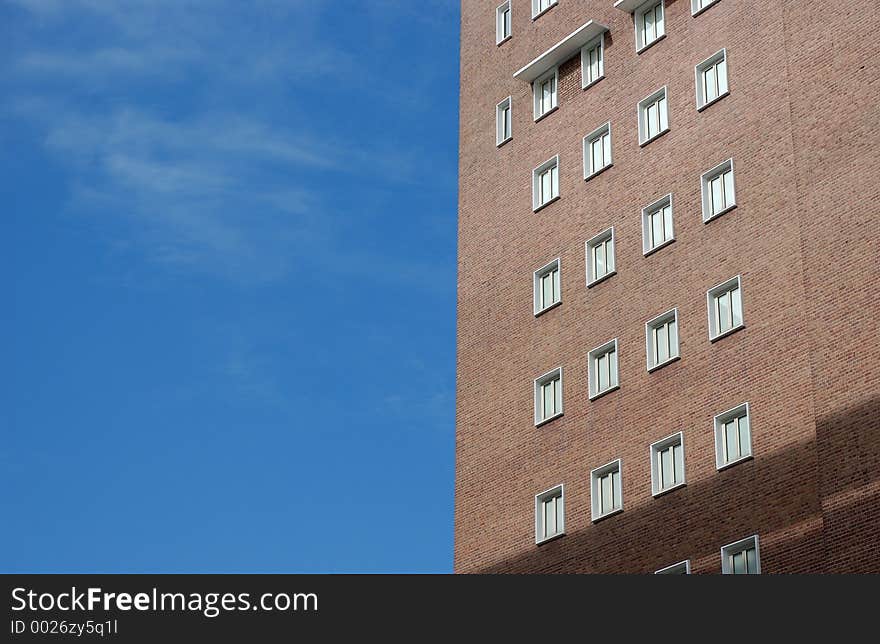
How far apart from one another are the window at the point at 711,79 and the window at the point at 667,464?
967 centimetres

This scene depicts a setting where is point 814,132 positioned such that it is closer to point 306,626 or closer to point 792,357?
point 792,357

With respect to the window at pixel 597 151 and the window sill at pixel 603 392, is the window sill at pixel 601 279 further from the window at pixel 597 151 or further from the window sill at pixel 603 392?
the window at pixel 597 151

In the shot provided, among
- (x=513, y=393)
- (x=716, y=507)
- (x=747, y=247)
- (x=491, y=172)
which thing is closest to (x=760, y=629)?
(x=716, y=507)

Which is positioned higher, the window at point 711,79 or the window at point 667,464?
the window at point 711,79

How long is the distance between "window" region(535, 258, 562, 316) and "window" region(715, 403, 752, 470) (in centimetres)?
844

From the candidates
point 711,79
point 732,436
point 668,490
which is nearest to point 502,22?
point 711,79

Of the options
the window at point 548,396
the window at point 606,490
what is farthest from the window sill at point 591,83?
the window at point 606,490

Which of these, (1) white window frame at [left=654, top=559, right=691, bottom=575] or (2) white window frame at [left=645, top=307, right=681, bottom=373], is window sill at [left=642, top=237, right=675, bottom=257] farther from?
(1) white window frame at [left=654, top=559, right=691, bottom=575]

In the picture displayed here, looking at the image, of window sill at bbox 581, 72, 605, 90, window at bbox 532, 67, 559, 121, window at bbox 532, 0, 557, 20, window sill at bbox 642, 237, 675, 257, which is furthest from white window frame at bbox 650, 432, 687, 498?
window at bbox 532, 0, 557, 20

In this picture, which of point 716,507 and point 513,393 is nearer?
point 716,507

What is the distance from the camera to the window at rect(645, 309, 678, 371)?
54656 millimetres

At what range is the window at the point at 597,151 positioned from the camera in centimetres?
5953

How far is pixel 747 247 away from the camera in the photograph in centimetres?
5350

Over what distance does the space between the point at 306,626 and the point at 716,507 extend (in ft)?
62.0
